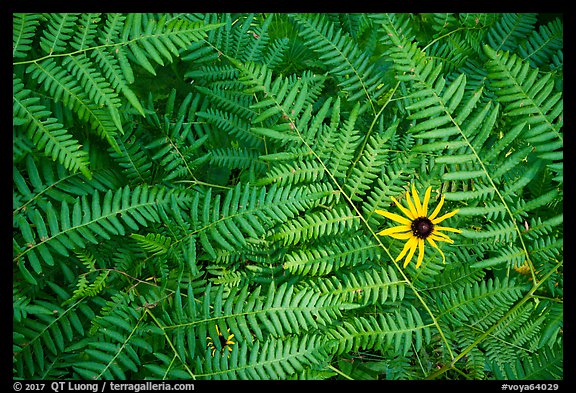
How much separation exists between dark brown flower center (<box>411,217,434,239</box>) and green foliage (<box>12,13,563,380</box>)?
0.12m

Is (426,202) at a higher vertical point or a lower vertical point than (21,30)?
lower

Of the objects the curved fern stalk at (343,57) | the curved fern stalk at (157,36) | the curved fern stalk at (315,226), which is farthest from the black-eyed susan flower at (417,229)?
the curved fern stalk at (157,36)

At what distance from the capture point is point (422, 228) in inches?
73.5

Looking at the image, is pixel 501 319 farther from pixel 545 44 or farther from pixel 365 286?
pixel 545 44

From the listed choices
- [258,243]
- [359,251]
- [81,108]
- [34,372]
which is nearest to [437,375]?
[359,251]

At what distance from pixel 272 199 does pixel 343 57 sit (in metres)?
0.72

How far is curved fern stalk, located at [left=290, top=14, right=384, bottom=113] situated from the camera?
79.4 inches

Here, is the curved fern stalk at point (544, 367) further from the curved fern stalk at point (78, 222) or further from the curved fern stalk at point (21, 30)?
the curved fern stalk at point (21, 30)

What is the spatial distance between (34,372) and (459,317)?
163 centimetres

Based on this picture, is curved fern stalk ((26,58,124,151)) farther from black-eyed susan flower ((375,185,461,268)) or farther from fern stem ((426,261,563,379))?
fern stem ((426,261,563,379))

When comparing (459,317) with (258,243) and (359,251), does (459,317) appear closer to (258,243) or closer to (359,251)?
(359,251)

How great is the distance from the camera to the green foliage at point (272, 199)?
5.53 feet

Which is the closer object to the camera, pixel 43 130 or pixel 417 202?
pixel 43 130

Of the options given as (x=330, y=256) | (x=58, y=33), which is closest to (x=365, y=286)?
(x=330, y=256)
